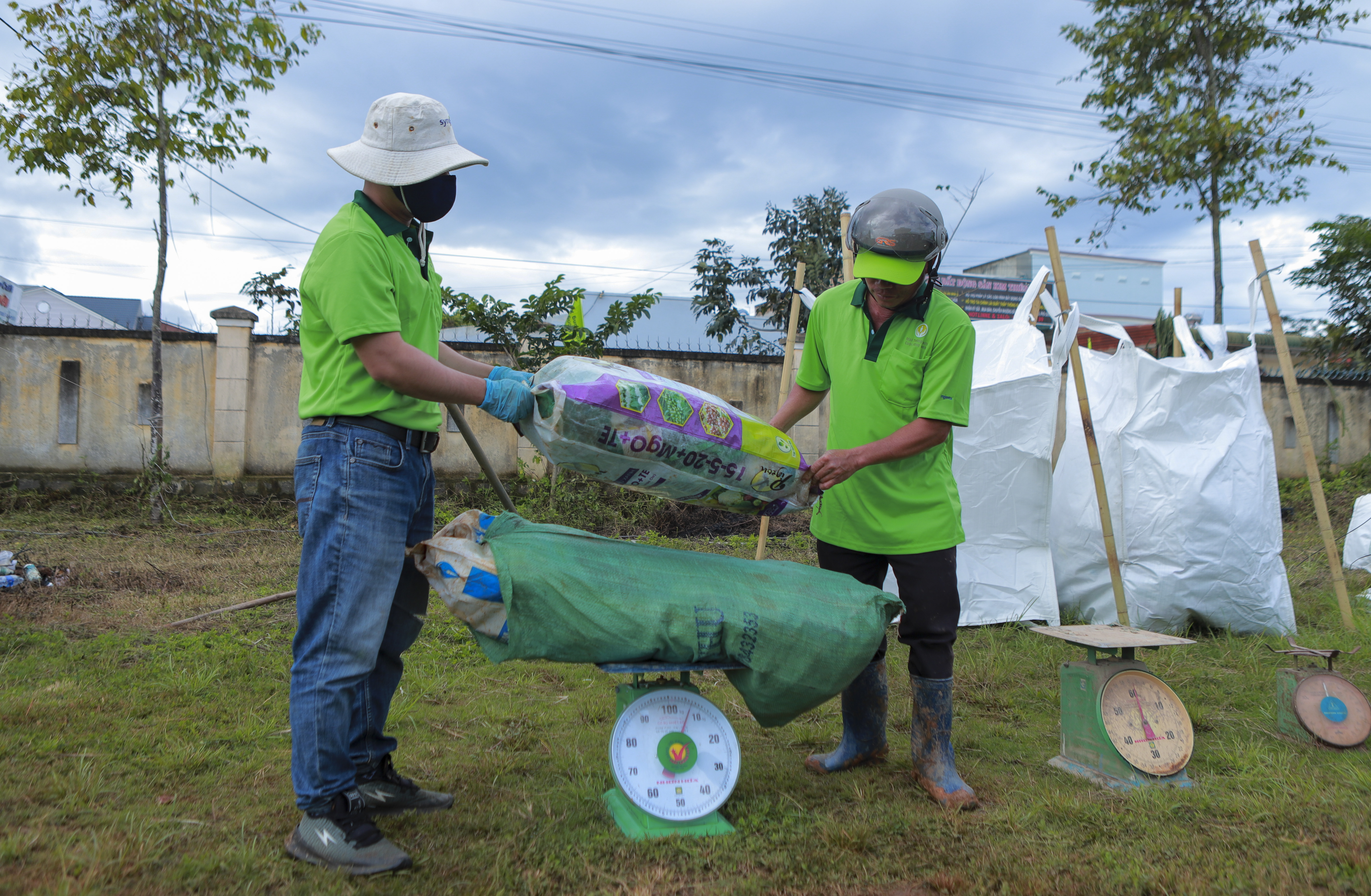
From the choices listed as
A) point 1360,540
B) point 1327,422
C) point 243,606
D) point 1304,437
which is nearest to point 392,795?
point 243,606

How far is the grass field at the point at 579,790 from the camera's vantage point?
1838mm

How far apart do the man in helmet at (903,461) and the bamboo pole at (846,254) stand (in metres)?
1.33

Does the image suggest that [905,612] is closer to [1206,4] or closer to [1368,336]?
[1206,4]

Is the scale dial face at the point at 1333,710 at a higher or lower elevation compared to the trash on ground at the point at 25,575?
higher

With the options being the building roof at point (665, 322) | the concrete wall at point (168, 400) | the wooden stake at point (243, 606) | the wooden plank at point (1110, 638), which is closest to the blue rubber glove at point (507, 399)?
the wooden plank at point (1110, 638)

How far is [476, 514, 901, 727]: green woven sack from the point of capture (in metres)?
1.95

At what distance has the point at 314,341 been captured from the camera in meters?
1.97

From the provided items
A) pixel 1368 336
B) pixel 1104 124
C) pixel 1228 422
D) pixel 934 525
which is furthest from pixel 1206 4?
pixel 934 525

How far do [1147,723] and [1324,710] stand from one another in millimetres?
769

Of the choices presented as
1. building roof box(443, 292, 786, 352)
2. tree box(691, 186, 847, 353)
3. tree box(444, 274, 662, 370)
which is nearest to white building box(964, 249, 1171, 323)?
building roof box(443, 292, 786, 352)

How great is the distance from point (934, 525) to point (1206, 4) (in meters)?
8.97

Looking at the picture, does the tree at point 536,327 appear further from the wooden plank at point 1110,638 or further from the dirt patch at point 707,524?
the wooden plank at point 1110,638

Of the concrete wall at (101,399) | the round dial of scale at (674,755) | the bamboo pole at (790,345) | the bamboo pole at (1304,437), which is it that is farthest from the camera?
the concrete wall at (101,399)

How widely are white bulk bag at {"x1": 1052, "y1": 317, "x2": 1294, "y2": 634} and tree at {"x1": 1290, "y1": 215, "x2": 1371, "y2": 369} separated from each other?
31.6 feet
